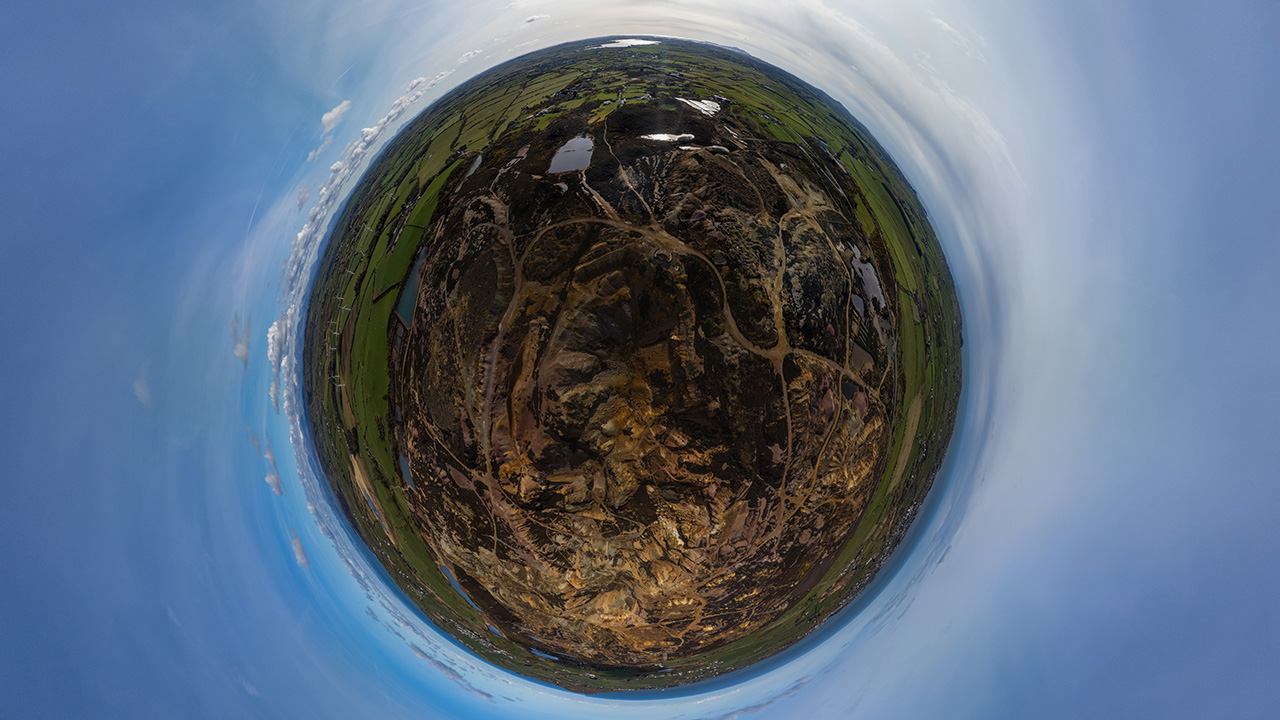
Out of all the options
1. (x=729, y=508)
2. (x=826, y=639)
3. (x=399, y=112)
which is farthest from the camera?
(x=826, y=639)

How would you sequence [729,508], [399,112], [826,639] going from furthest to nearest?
[826,639]
[399,112]
[729,508]

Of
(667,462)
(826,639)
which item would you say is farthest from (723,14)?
(826,639)

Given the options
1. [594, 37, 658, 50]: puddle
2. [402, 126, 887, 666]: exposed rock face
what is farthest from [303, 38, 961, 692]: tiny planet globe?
[594, 37, 658, 50]: puddle

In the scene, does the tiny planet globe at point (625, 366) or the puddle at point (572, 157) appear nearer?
the tiny planet globe at point (625, 366)

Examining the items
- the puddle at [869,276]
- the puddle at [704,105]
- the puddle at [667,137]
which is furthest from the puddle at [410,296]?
the puddle at [869,276]

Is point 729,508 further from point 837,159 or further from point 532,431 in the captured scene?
point 837,159

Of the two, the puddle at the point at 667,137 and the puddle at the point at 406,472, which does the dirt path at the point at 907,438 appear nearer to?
the puddle at the point at 667,137

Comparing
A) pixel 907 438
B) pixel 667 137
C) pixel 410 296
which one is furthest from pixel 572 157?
pixel 907 438

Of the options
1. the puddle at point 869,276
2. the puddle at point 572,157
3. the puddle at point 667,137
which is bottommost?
the puddle at point 869,276

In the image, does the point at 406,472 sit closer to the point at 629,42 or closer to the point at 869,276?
the point at 869,276
